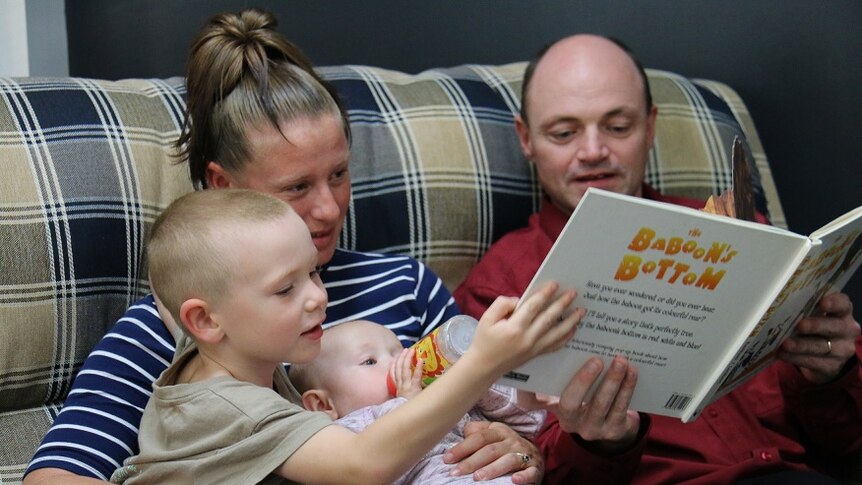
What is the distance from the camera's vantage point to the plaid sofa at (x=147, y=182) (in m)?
1.76

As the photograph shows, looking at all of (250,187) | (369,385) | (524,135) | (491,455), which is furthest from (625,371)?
(524,135)

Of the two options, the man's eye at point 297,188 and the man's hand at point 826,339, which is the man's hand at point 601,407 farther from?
the man's eye at point 297,188

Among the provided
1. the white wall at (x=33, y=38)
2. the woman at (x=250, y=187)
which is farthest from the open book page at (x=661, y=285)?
the white wall at (x=33, y=38)

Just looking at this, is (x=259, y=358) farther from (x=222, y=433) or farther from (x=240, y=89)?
(x=240, y=89)

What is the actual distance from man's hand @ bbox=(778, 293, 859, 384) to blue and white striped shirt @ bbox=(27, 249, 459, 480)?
0.55 meters

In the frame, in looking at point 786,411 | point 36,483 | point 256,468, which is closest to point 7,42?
point 36,483

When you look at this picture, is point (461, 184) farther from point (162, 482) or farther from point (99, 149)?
point (162, 482)

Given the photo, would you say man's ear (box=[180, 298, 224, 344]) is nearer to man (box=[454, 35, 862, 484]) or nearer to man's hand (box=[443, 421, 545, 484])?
man's hand (box=[443, 421, 545, 484])

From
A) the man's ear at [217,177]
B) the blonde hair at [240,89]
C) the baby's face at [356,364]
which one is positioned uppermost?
the blonde hair at [240,89]

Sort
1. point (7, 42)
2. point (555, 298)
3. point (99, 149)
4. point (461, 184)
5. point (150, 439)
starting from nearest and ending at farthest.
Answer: point (555, 298) < point (150, 439) < point (99, 149) < point (461, 184) < point (7, 42)

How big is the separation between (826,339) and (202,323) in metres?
0.94

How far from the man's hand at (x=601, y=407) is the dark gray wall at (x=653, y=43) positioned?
1213 millimetres

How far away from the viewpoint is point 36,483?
1.49 m

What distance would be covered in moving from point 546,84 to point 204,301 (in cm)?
98
